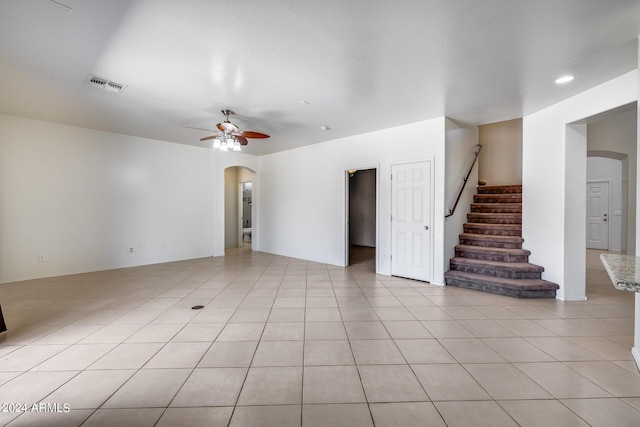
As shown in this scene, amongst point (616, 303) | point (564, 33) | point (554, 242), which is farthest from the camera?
point (554, 242)

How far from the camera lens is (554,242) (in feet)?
13.0

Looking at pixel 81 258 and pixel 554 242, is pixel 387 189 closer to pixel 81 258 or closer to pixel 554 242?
pixel 554 242

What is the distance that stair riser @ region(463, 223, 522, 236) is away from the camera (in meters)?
4.90

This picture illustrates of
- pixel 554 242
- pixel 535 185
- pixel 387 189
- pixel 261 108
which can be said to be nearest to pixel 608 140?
pixel 535 185

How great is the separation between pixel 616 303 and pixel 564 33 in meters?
3.72

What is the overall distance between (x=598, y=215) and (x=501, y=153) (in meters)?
3.80

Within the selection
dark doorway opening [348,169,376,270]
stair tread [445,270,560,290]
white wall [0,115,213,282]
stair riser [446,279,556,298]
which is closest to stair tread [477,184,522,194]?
stair tread [445,270,560,290]

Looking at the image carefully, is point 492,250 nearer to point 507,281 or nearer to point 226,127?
point 507,281

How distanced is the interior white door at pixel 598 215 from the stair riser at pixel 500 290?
584cm

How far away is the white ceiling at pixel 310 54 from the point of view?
2031 millimetres

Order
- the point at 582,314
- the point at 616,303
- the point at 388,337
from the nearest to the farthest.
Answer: the point at 388,337 < the point at 582,314 < the point at 616,303

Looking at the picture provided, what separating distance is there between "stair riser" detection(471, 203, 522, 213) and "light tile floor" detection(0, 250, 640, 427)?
6.40 feet

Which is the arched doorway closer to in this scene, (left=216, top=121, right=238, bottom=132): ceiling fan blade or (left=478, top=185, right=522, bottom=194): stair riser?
(left=216, top=121, right=238, bottom=132): ceiling fan blade

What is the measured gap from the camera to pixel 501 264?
4352 millimetres
